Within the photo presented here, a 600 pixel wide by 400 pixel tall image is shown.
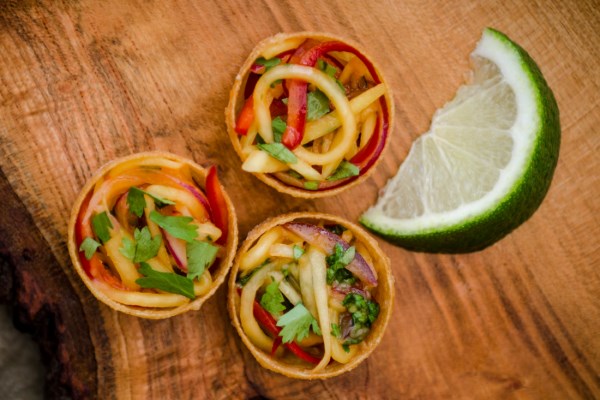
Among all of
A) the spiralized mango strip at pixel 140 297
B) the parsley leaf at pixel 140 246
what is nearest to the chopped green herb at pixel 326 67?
the parsley leaf at pixel 140 246

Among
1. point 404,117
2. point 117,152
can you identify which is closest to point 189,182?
point 117,152

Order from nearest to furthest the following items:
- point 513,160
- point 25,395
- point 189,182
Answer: point 189,182 < point 513,160 < point 25,395

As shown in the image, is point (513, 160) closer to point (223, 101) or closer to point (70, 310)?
point (223, 101)

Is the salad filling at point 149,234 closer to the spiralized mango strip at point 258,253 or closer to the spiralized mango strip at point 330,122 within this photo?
the spiralized mango strip at point 258,253

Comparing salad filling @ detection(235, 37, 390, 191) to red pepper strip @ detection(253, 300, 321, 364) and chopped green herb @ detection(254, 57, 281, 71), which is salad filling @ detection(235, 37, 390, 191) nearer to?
chopped green herb @ detection(254, 57, 281, 71)

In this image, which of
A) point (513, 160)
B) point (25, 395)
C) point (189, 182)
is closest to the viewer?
point (189, 182)

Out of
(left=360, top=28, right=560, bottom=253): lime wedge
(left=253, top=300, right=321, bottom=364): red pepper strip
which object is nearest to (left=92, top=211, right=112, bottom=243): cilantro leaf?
(left=253, top=300, right=321, bottom=364): red pepper strip
